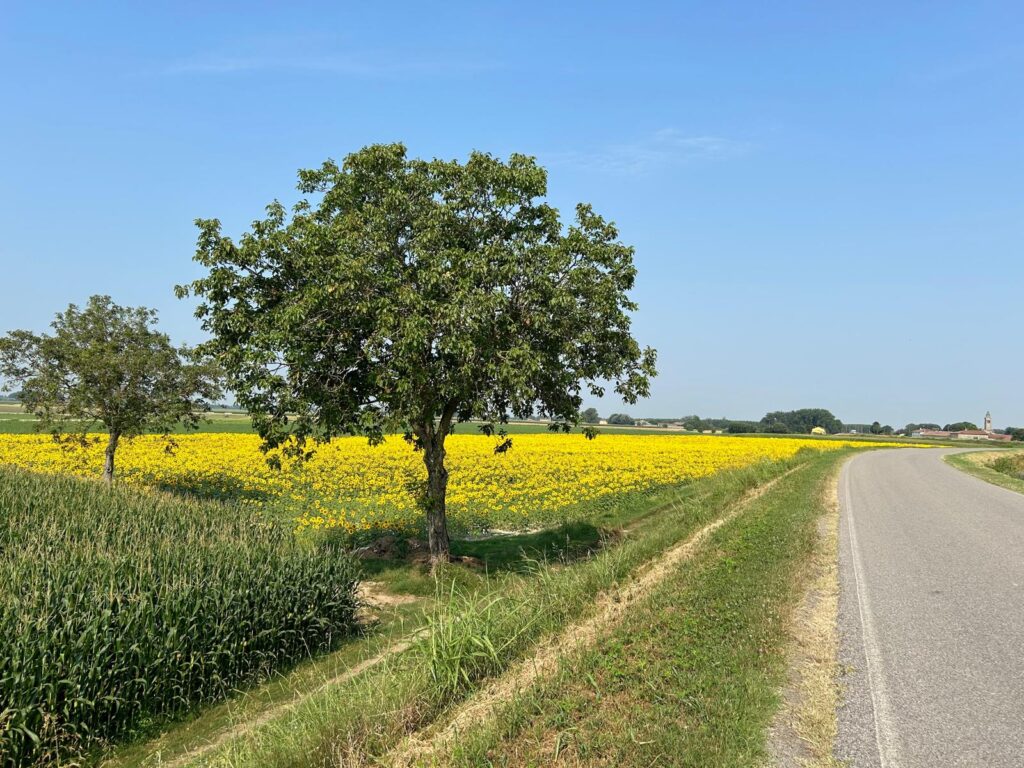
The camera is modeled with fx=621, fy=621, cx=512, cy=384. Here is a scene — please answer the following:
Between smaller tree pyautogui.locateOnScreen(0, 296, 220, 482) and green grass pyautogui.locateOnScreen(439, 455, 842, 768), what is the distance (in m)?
19.9

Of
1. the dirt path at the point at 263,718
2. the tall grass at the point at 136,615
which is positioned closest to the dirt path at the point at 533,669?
the dirt path at the point at 263,718

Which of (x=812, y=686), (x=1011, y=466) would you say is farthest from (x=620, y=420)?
(x=812, y=686)

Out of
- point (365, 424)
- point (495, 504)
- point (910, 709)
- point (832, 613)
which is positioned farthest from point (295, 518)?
point (910, 709)

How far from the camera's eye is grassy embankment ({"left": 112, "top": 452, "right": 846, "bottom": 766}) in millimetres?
5086

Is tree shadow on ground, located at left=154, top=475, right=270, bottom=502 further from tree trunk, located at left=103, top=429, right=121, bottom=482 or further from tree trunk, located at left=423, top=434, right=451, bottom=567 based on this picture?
tree trunk, located at left=423, top=434, right=451, bottom=567

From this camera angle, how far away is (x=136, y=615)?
7.95 metres

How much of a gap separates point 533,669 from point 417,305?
7.11 meters

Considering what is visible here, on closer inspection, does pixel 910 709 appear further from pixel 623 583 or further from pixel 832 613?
pixel 623 583

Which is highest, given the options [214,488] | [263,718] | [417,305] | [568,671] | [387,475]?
[417,305]

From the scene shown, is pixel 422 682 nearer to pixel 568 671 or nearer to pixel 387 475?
pixel 568 671

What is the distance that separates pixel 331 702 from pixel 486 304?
721 cm

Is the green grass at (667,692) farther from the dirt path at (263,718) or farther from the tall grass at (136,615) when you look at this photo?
the tall grass at (136,615)

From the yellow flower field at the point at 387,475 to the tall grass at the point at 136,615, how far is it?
4713 mm

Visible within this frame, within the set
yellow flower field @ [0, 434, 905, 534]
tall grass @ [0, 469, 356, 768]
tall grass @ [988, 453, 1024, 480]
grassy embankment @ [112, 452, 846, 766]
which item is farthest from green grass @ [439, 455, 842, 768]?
tall grass @ [988, 453, 1024, 480]
